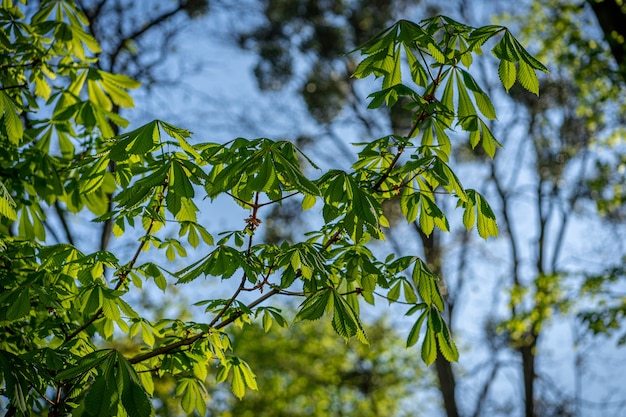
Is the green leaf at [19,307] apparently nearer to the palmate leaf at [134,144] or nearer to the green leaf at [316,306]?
the palmate leaf at [134,144]

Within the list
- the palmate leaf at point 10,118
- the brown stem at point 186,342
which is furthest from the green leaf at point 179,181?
the palmate leaf at point 10,118

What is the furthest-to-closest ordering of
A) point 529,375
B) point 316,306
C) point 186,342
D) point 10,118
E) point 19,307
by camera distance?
point 529,375
point 10,118
point 186,342
point 19,307
point 316,306

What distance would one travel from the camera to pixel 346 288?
229cm

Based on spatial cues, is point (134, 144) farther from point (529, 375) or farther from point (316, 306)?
point (529, 375)

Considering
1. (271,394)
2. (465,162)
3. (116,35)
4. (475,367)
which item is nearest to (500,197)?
(465,162)

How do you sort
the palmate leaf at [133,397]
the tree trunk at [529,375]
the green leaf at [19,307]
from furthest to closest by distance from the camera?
the tree trunk at [529,375] → the green leaf at [19,307] → the palmate leaf at [133,397]

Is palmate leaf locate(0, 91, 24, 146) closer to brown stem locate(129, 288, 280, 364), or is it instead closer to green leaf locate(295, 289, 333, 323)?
brown stem locate(129, 288, 280, 364)

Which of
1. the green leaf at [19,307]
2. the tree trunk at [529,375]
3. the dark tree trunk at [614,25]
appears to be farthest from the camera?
the tree trunk at [529,375]

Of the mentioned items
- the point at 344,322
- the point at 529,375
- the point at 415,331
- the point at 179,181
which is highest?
the point at 529,375

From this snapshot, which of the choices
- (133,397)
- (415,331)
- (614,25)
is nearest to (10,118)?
(133,397)

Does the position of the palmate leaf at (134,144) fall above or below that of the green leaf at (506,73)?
below

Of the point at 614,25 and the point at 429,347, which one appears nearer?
the point at 429,347

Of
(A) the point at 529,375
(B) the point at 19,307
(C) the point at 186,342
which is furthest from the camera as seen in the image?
(A) the point at 529,375

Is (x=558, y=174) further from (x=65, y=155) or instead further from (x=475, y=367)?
(x=65, y=155)
